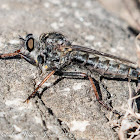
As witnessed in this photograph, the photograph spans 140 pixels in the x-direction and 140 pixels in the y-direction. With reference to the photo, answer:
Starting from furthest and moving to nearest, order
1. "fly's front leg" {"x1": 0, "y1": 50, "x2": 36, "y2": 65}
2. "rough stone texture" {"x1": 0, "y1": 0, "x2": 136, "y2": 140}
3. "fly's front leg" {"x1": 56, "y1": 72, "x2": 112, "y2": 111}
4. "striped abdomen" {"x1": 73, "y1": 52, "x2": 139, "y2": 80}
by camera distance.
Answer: "striped abdomen" {"x1": 73, "y1": 52, "x2": 139, "y2": 80}, "fly's front leg" {"x1": 0, "y1": 50, "x2": 36, "y2": 65}, "fly's front leg" {"x1": 56, "y1": 72, "x2": 112, "y2": 111}, "rough stone texture" {"x1": 0, "y1": 0, "x2": 136, "y2": 140}

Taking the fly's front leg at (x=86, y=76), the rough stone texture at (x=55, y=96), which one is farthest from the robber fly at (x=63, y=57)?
the rough stone texture at (x=55, y=96)

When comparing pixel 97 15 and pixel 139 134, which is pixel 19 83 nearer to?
pixel 139 134

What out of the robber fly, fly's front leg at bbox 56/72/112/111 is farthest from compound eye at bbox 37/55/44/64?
fly's front leg at bbox 56/72/112/111

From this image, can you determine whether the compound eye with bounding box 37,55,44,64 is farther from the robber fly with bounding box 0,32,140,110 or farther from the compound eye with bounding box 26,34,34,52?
the compound eye with bounding box 26,34,34,52

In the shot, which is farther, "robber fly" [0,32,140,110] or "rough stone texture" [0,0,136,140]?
"robber fly" [0,32,140,110]

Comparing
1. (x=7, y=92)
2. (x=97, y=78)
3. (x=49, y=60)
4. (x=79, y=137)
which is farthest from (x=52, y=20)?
(x=79, y=137)

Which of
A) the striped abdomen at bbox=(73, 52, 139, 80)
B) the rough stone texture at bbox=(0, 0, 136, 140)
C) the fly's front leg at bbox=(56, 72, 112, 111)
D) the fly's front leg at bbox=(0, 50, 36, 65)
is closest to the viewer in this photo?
the rough stone texture at bbox=(0, 0, 136, 140)

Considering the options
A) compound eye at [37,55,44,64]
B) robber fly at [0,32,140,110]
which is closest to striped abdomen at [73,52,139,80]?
robber fly at [0,32,140,110]

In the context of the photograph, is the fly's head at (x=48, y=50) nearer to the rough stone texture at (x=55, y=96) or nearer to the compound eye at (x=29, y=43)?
the compound eye at (x=29, y=43)

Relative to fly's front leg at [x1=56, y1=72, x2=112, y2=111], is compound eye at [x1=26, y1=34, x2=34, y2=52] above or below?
above
